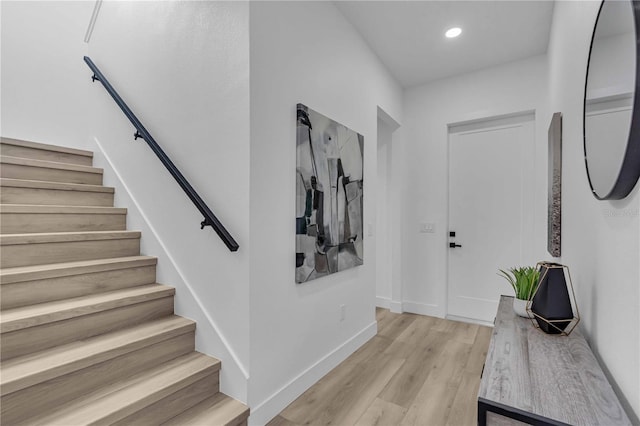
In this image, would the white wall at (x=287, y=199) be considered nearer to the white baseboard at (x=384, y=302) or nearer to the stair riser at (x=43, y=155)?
the white baseboard at (x=384, y=302)

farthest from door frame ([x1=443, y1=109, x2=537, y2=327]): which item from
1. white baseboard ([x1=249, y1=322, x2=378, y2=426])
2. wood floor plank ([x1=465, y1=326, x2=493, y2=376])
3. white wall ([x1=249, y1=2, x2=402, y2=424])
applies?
white wall ([x1=249, y1=2, x2=402, y2=424])

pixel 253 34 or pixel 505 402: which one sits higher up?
pixel 253 34

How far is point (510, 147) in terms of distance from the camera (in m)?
3.27

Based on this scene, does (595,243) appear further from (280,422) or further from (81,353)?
(81,353)

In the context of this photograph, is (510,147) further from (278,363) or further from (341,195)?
(278,363)

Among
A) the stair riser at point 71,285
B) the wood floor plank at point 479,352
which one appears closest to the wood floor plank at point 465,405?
the wood floor plank at point 479,352

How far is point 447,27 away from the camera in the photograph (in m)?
2.67

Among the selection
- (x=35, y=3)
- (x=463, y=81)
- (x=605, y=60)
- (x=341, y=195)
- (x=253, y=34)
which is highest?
(x=35, y=3)

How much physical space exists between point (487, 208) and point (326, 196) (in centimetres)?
204

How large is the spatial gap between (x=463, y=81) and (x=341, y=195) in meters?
2.14

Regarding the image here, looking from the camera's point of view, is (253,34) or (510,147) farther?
(510,147)

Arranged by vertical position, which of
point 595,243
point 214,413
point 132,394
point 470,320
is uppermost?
point 595,243

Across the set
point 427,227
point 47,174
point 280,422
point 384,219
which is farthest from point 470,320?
point 47,174

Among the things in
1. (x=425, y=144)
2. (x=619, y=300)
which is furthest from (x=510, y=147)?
(x=619, y=300)
